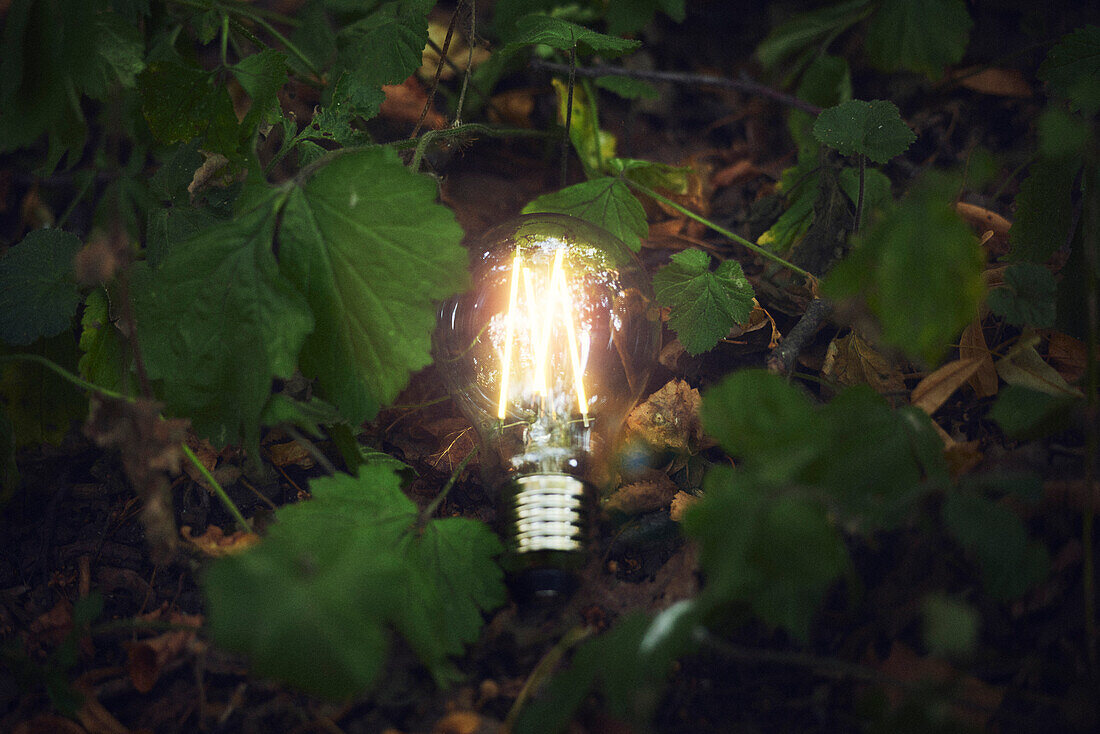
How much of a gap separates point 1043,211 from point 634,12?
1.37m

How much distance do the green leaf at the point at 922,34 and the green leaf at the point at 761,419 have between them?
4.95 feet

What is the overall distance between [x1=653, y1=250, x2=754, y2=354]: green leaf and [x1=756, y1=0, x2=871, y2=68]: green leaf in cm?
104

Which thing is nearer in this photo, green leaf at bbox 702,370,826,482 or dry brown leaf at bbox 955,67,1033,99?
green leaf at bbox 702,370,826,482

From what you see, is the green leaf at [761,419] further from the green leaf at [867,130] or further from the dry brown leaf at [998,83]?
the dry brown leaf at [998,83]

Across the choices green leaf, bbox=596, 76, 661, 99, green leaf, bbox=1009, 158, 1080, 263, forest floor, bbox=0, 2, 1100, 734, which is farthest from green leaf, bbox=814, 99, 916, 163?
green leaf, bbox=596, 76, 661, 99

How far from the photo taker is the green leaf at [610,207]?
1.78 metres

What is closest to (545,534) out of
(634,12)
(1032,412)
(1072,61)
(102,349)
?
(1032,412)

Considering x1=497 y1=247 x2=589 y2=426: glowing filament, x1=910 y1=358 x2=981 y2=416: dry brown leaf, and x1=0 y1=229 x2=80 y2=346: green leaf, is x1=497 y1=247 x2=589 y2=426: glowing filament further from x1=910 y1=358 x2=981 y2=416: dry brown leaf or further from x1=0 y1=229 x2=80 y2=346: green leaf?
x1=0 y1=229 x2=80 y2=346: green leaf

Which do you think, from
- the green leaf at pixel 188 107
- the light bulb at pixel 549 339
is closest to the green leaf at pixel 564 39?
the light bulb at pixel 549 339

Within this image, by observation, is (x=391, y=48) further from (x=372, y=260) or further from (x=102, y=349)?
(x=102, y=349)

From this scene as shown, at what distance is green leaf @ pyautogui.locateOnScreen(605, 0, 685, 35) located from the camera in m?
2.15

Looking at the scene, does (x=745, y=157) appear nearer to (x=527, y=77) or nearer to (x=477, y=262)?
(x=527, y=77)

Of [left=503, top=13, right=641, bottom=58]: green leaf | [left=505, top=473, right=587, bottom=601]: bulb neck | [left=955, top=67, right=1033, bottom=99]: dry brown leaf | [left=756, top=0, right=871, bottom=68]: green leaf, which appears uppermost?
[left=756, top=0, right=871, bottom=68]: green leaf

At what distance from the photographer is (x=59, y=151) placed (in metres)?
1.55
